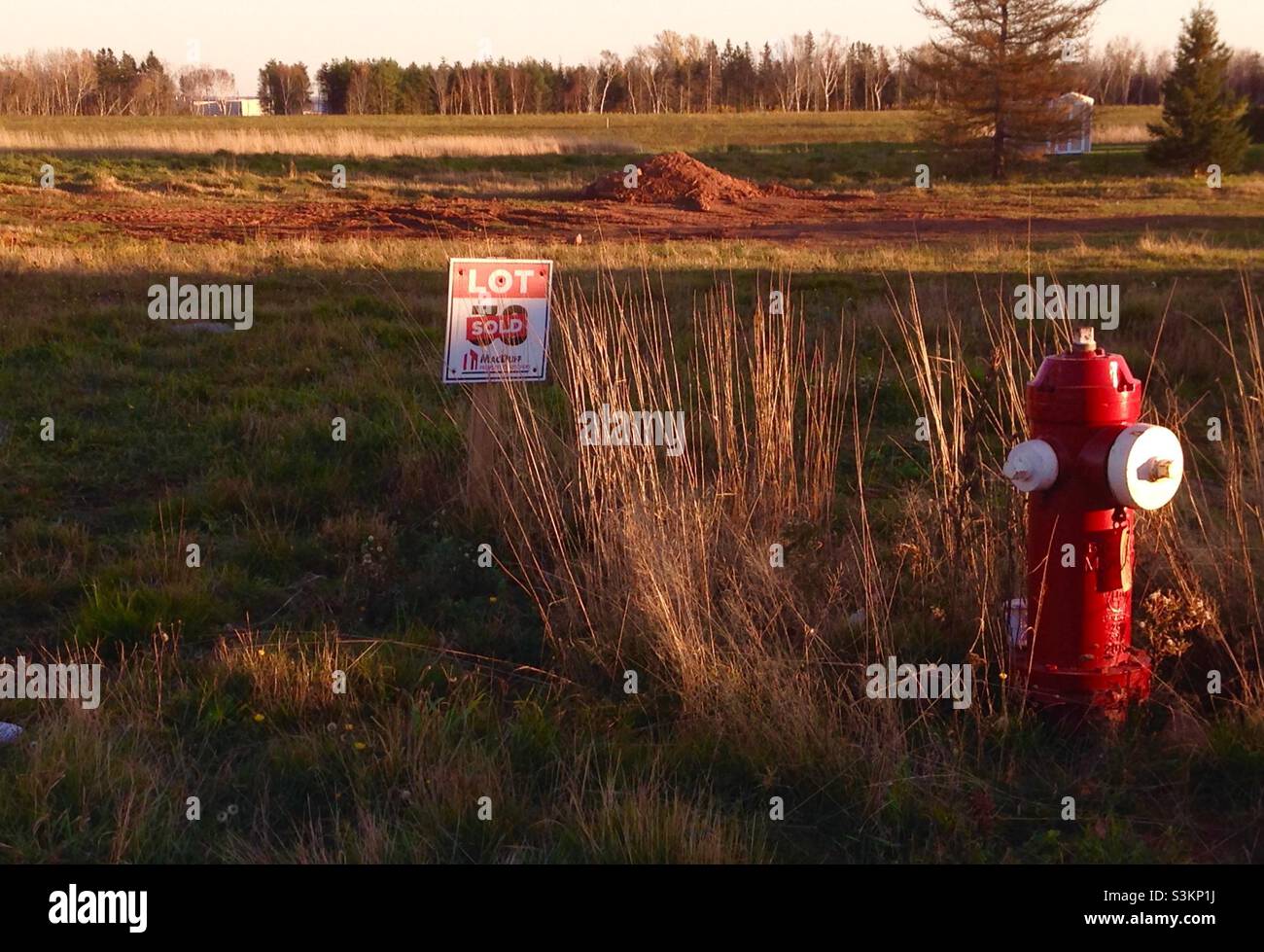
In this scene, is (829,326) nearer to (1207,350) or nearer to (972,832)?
(1207,350)

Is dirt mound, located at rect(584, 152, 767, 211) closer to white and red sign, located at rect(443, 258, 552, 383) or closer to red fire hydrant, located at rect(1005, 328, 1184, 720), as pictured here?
white and red sign, located at rect(443, 258, 552, 383)

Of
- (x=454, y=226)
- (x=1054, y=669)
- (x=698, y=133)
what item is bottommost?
(x=1054, y=669)

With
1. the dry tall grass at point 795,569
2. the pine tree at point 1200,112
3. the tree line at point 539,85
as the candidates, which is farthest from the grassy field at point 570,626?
the tree line at point 539,85

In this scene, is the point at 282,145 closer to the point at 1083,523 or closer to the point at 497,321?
the point at 497,321

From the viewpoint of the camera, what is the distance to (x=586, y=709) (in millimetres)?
4266

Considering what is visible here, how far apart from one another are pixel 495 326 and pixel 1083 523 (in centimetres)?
292

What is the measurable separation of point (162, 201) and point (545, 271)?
65.6 feet

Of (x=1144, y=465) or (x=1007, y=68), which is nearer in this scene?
(x=1144, y=465)

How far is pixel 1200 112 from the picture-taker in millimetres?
38250

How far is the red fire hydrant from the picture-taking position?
13.0ft

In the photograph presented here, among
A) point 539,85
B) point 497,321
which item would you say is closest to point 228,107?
point 539,85

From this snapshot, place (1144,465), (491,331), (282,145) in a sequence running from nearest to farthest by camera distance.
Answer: (1144,465) < (491,331) < (282,145)

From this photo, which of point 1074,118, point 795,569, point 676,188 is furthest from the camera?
point 1074,118
